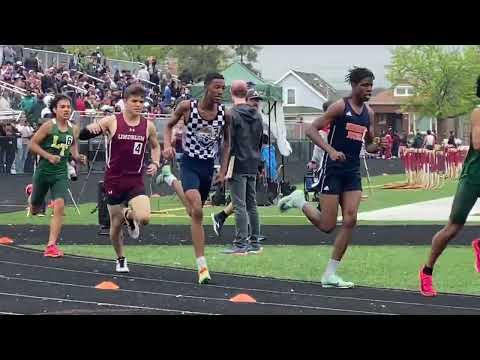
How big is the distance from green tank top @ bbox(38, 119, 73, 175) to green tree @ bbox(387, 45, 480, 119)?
6923cm

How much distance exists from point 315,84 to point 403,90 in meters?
7.60

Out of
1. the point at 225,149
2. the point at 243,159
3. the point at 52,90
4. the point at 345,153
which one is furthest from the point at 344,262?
the point at 52,90

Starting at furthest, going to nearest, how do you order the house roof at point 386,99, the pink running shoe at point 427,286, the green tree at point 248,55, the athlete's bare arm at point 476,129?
the green tree at point 248,55 → the house roof at point 386,99 → the pink running shoe at point 427,286 → the athlete's bare arm at point 476,129

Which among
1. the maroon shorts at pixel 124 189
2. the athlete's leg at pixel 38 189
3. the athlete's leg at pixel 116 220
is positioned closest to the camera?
the maroon shorts at pixel 124 189

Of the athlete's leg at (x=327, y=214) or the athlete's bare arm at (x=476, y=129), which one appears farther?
the athlete's leg at (x=327, y=214)

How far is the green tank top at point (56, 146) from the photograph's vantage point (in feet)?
41.7

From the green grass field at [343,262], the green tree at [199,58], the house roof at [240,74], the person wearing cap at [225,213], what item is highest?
the green tree at [199,58]

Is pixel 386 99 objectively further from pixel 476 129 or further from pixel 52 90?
pixel 476 129

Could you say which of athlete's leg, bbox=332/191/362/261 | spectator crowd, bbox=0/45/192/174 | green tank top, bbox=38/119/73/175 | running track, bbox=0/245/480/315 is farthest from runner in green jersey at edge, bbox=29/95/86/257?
spectator crowd, bbox=0/45/192/174

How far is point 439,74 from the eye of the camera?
83.3 meters

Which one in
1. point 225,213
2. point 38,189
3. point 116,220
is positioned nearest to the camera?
point 116,220

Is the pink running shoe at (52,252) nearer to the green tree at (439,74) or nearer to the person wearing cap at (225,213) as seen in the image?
the person wearing cap at (225,213)

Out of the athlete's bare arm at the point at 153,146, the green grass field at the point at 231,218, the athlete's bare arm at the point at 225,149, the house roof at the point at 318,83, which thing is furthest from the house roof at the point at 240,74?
the athlete's bare arm at the point at 225,149
